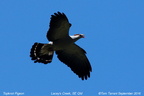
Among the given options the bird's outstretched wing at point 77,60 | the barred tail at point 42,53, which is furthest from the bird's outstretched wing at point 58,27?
the bird's outstretched wing at point 77,60

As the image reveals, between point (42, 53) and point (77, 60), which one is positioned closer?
point (42, 53)

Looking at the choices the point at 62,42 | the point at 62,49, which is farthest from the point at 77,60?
the point at 62,42

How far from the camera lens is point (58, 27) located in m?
18.7

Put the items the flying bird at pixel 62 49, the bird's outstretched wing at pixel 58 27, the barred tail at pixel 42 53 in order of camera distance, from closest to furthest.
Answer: the bird's outstretched wing at pixel 58 27
the flying bird at pixel 62 49
the barred tail at pixel 42 53

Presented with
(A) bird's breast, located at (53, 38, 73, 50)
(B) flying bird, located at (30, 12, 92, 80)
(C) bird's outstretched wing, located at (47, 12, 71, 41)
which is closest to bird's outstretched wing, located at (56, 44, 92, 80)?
(B) flying bird, located at (30, 12, 92, 80)

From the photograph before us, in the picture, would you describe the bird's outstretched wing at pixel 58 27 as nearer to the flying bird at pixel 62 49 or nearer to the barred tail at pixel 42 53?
the flying bird at pixel 62 49

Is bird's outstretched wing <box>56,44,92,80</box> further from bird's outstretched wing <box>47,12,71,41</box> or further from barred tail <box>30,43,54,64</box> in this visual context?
bird's outstretched wing <box>47,12,71,41</box>

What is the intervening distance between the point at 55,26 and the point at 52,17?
1.43 ft

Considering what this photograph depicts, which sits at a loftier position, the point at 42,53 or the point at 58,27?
the point at 58,27

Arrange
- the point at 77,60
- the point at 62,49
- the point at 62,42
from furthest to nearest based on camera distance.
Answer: the point at 77,60
the point at 62,49
the point at 62,42

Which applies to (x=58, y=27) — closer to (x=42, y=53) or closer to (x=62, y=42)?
(x=62, y=42)

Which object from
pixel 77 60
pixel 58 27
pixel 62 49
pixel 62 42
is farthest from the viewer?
pixel 77 60

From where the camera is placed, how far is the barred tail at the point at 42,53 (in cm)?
1948

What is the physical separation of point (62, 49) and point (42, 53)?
2.84ft
